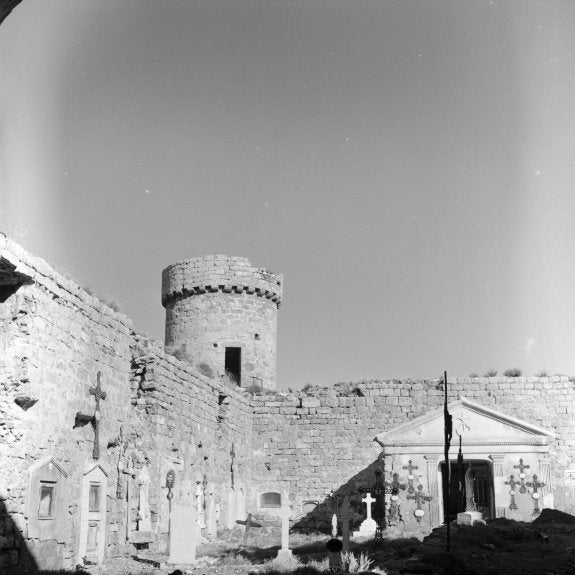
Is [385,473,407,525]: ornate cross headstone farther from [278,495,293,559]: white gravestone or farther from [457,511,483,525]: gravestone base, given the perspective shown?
[278,495,293,559]: white gravestone

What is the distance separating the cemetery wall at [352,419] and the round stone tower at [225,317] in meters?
2.63

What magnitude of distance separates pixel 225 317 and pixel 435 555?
1813cm

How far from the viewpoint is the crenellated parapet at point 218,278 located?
29.3 meters

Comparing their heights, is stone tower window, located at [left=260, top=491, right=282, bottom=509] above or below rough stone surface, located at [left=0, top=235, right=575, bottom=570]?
below

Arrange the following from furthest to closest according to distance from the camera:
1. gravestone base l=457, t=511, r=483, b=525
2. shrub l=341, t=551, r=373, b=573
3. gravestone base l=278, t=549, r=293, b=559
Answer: gravestone base l=457, t=511, r=483, b=525
gravestone base l=278, t=549, r=293, b=559
shrub l=341, t=551, r=373, b=573

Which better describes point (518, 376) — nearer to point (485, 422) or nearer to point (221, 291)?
point (485, 422)

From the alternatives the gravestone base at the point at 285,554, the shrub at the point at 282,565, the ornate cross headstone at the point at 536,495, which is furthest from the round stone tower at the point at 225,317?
the shrub at the point at 282,565

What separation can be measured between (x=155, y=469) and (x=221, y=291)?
13.5 meters

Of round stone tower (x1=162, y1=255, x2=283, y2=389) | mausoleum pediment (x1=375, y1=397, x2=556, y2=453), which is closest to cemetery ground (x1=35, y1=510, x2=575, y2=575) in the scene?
mausoleum pediment (x1=375, y1=397, x2=556, y2=453)

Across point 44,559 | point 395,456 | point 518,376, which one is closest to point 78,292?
point 44,559

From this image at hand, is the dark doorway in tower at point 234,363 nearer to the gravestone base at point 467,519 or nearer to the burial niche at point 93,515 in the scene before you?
the gravestone base at point 467,519

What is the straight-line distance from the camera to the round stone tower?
94.4 ft

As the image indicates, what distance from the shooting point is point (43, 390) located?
39.1 feet

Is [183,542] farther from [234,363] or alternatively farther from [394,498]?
[234,363]
